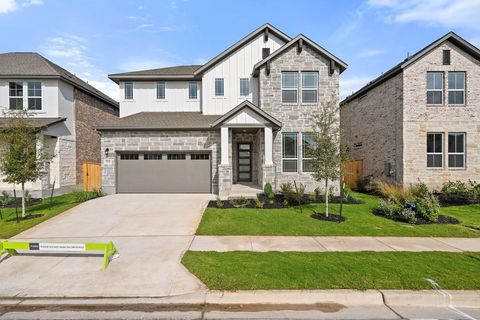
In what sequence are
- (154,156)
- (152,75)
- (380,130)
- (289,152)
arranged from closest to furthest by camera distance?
(289,152), (154,156), (380,130), (152,75)

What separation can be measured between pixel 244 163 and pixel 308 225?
28.4 feet

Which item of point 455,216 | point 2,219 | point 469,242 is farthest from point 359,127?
point 2,219

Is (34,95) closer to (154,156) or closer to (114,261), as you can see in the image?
(154,156)

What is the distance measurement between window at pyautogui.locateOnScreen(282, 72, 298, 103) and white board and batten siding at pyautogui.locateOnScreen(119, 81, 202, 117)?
20.6 feet

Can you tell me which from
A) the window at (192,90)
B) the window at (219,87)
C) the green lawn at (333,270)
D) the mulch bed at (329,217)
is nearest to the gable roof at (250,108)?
the window at (219,87)

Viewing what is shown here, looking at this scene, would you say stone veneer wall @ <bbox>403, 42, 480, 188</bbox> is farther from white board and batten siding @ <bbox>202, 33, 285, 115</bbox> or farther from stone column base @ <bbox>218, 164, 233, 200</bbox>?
stone column base @ <bbox>218, 164, 233, 200</bbox>

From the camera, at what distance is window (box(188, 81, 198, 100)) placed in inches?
712

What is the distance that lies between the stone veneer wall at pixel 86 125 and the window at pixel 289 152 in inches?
513

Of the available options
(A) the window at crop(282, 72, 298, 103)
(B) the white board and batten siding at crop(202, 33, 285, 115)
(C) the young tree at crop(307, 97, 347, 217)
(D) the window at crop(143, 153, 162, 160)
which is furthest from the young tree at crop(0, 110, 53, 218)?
(A) the window at crop(282, 72, 298, 103)

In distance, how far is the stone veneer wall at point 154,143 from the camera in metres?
15.2

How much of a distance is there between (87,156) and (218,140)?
11308 mm

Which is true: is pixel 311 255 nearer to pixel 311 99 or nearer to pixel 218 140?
pixel 218 140

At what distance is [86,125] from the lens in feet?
63.0

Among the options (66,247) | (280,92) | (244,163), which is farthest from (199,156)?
(66,247)
